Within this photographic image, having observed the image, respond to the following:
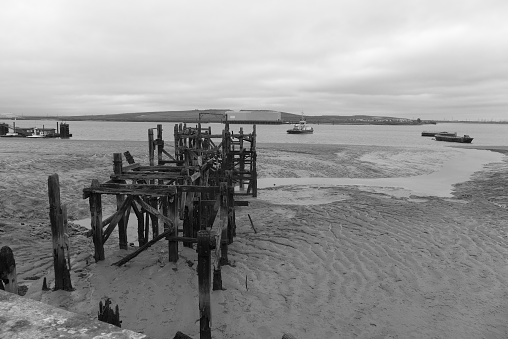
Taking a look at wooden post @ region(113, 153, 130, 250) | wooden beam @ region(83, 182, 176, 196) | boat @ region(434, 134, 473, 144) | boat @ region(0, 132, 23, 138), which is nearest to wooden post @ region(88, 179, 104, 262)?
wooden beam @ region(83, 182, 176, 196)

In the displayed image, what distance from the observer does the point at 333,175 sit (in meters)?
25.5

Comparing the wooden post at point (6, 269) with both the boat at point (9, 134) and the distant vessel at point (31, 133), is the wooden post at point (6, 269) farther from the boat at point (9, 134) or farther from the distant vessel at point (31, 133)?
the boat at point (9, 134)

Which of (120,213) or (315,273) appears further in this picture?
(120,213)

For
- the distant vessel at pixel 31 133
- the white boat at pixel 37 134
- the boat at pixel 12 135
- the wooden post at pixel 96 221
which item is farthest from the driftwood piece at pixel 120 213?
the boat at pixel 12 135

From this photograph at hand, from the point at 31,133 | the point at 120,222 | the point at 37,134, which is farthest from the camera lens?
the point at 31,133

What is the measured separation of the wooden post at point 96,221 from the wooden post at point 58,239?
3.73 ft

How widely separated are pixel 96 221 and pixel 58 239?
4.35ft

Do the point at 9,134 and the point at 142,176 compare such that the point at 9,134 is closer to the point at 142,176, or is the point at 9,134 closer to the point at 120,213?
the point at 142,176

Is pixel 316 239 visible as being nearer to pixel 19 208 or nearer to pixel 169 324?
pixel 169 324

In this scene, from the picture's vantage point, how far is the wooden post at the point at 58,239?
23.3ft

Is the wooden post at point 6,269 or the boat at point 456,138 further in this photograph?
the boat at point 456,138

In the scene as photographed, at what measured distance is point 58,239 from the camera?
23.5 ft

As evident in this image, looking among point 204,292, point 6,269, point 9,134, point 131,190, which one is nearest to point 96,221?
A: point 131,190

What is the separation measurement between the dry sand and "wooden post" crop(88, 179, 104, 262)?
0.92ft
